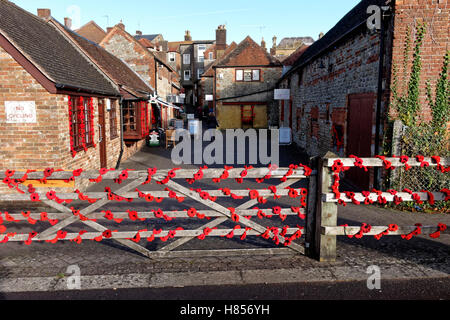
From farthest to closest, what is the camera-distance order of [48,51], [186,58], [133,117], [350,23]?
[186,58] < [133,117] < [350,23] < [48,51]

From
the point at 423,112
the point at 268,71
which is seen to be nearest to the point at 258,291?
the point at 423,112

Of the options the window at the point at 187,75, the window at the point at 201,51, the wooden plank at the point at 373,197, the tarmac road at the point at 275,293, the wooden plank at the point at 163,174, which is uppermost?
the window at the point at 201,51

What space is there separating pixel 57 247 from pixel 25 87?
4.61m

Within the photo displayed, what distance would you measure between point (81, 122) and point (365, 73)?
7.84m

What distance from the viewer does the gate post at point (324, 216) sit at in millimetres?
4621

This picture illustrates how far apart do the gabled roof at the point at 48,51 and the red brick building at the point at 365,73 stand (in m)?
7.42

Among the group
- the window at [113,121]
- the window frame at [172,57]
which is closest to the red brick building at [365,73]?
the window at [113,121]

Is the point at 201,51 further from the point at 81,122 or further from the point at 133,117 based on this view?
the point at 81,122

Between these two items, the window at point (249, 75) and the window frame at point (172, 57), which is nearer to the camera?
the window at point (249, 75)

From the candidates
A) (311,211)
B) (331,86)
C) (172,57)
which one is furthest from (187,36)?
(311,211)

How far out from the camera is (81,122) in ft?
32.5

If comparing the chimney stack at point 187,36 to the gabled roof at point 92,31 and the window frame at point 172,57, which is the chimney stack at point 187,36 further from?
the gabled roof at point 92,31

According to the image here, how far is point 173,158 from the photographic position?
1566 cm

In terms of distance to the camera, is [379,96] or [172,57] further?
[172,57]
